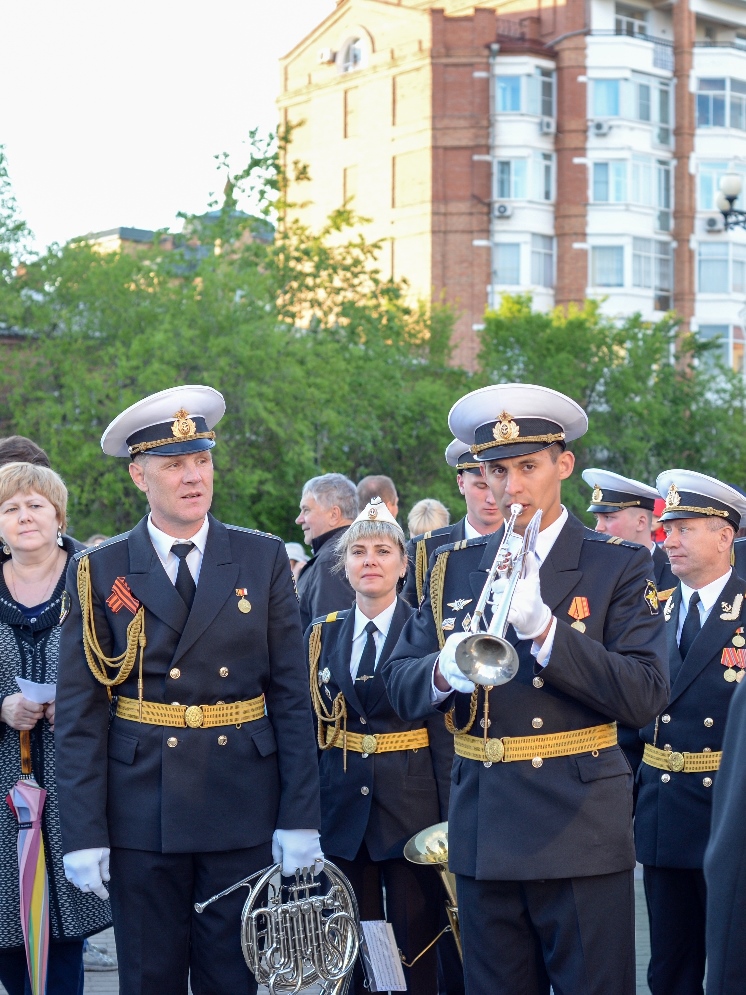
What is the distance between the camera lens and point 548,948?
4402mm

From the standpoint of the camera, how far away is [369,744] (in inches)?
246

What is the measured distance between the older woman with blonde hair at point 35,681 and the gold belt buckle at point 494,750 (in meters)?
1.86

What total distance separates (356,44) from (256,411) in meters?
30.2

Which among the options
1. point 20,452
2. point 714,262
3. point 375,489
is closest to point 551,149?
point 714,262

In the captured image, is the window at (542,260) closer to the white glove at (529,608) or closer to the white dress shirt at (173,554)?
the white dress shirt at (173,554)

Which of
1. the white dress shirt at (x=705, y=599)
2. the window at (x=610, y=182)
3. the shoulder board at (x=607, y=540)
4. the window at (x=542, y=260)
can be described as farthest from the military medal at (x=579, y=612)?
the window at (x=610, y=182)

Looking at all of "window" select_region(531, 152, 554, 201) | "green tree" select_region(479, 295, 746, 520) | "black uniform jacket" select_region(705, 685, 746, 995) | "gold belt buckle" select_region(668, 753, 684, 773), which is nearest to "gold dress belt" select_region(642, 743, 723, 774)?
"gold belt buckle" select_region(668, 753, 684, 773)

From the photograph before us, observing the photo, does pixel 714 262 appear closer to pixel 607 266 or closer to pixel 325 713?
pixel 607 266

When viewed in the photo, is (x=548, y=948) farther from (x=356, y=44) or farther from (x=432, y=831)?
(x=356, y=44)

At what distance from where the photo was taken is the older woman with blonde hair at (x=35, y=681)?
5.53 m

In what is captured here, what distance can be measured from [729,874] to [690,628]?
375cm

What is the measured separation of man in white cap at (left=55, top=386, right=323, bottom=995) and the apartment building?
139 ft

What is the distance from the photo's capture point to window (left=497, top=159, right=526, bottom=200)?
4841 cm

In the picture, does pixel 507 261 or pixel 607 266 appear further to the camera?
pixel 607 266
